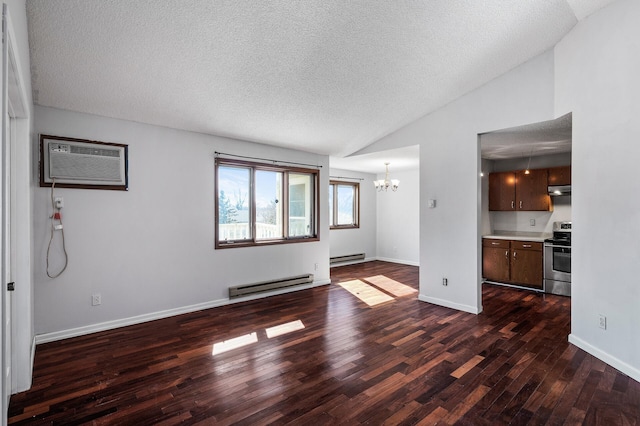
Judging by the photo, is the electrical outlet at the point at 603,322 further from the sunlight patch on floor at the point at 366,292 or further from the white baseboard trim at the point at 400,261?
the white baseboard trim at the point at 400,261

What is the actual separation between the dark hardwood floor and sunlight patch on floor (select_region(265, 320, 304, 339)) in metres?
0.02

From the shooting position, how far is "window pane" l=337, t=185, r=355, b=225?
804 cm

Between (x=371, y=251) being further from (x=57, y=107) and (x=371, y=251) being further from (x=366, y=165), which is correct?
(x=57, y=107)

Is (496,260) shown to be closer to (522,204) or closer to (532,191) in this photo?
(522,204)

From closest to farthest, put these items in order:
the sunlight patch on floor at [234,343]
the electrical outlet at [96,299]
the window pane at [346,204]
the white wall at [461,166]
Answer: the sunlight patch on floor at [234,343], the electrical outlet at [96,299], the white wall at [461,166], the window pane at [346,204]

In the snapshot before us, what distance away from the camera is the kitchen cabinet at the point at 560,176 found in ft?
18.0

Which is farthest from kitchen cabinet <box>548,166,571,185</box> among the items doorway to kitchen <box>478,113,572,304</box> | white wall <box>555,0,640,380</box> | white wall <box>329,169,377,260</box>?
white wall <box>329,169,377,260</box>

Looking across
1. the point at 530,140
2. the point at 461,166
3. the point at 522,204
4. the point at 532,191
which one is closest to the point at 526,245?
the point at 522,204

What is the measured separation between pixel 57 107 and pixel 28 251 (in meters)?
1.72

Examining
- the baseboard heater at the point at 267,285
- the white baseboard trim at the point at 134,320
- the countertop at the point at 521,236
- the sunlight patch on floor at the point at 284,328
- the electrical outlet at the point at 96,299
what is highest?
the countertop at the point at 521,236

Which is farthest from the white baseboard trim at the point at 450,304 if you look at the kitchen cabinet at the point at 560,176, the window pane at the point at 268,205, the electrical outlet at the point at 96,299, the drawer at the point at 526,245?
the electrical outlet at the point at 96,299

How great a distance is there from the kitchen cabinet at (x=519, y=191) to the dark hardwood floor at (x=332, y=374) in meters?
2.30

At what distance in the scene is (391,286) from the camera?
5797 millimetres

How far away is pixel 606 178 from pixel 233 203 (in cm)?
434
